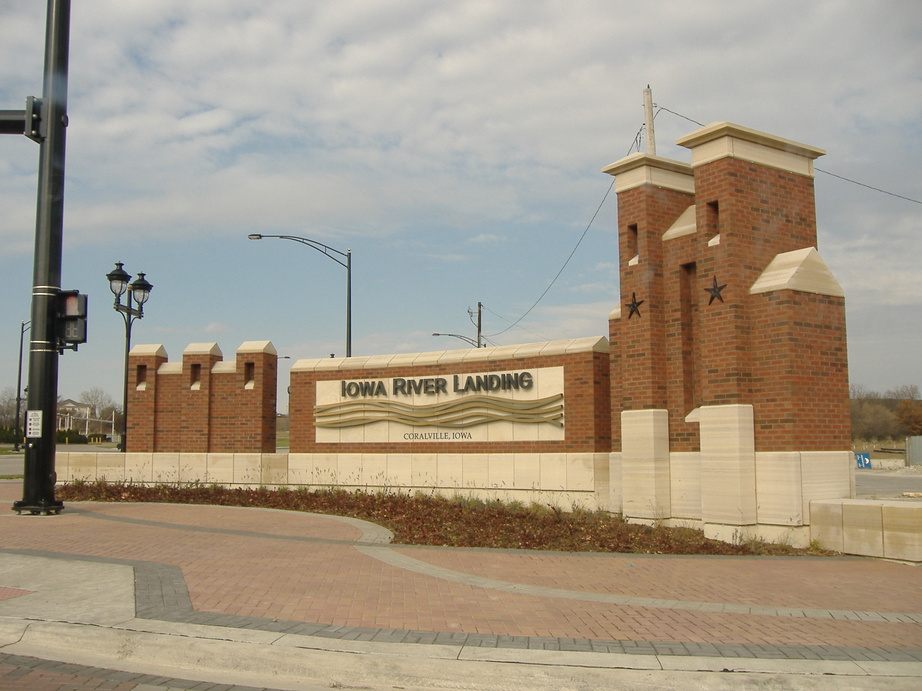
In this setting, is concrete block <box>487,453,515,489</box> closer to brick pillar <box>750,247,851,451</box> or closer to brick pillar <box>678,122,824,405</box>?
brick pillar <box>678,122,824,405</box>

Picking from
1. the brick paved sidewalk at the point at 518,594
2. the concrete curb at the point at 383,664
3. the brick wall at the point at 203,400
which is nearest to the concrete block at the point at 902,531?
the brick paved sidewalk at the point at 518,594

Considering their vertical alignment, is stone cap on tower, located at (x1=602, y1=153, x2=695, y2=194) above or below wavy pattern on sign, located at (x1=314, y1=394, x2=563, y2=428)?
above

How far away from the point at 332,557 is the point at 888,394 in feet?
370

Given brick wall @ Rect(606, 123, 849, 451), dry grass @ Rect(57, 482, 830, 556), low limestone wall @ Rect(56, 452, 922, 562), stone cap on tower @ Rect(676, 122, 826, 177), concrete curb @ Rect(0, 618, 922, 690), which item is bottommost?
concrete curb @ Rect(0, 618, 922, 690)

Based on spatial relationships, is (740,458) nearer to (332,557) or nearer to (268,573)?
(332,557)

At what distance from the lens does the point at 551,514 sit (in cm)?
1484

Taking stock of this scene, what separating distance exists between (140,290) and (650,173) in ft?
47.0

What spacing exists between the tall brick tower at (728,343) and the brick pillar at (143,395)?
1225cm

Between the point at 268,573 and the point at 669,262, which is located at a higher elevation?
the point at 669,262

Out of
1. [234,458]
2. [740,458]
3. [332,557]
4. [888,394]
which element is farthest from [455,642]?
[888,394]

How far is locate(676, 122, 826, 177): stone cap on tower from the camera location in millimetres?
12945

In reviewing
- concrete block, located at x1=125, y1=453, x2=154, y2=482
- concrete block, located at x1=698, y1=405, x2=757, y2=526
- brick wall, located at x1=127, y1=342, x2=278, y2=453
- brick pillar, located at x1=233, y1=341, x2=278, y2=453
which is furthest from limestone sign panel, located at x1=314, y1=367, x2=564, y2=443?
concrete block, located at x1=125, y1=453, x2=154, y2=482

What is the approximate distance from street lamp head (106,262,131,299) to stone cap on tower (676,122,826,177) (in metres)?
15.1

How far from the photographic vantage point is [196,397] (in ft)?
68.4
